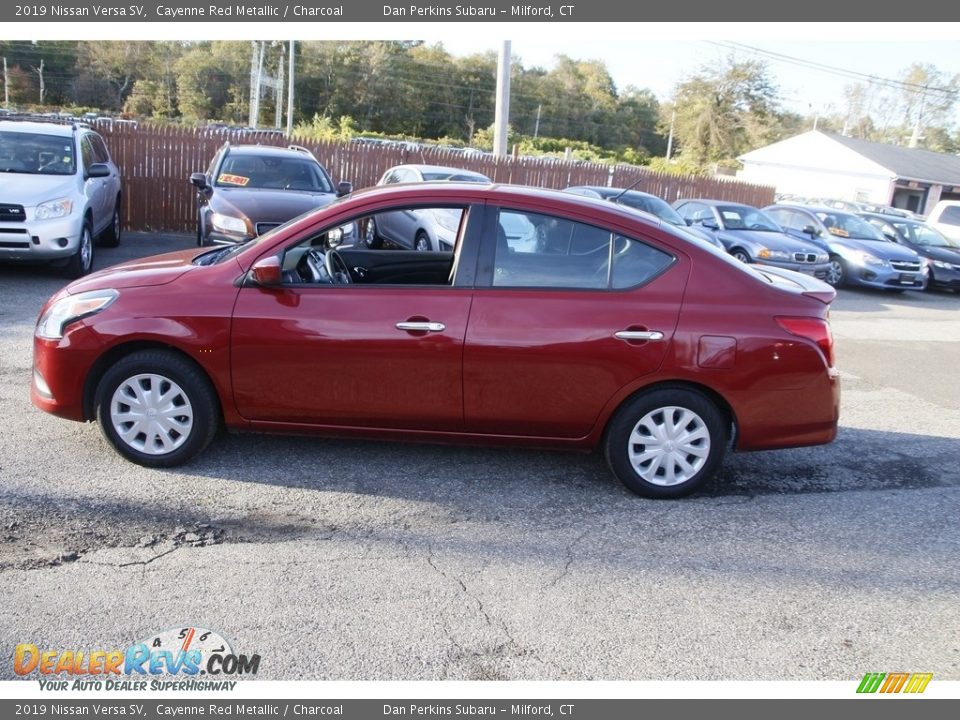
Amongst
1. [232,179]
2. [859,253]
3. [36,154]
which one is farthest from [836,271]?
[36,154]

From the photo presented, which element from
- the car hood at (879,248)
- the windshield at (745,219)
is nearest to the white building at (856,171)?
the car hood at (879,248)

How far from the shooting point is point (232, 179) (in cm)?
1125

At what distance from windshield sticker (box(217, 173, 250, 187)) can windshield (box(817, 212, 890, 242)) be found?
11.8m

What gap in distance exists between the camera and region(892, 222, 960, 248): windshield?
1734 centimetres

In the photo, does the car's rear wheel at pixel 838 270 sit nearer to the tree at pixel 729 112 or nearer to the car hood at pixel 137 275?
the car hood at pixel 137 275

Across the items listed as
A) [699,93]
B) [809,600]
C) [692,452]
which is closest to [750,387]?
[692,452]

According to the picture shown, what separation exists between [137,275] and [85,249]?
613 centimetres

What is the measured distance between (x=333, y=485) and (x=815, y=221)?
49.0ft

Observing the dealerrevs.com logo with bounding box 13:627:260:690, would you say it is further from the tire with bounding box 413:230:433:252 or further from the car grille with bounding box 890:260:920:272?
the car grille with bounding box 890:260:920:272

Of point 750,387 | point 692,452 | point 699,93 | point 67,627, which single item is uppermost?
point 699,93

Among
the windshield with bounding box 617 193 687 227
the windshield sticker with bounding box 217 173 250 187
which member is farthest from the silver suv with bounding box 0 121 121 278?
the windshield with bounding box 617 193 687 227

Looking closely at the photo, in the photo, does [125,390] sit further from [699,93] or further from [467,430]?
[699,93]

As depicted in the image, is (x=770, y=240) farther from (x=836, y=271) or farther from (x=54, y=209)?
(x=54, y=209)

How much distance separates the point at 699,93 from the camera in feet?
210
